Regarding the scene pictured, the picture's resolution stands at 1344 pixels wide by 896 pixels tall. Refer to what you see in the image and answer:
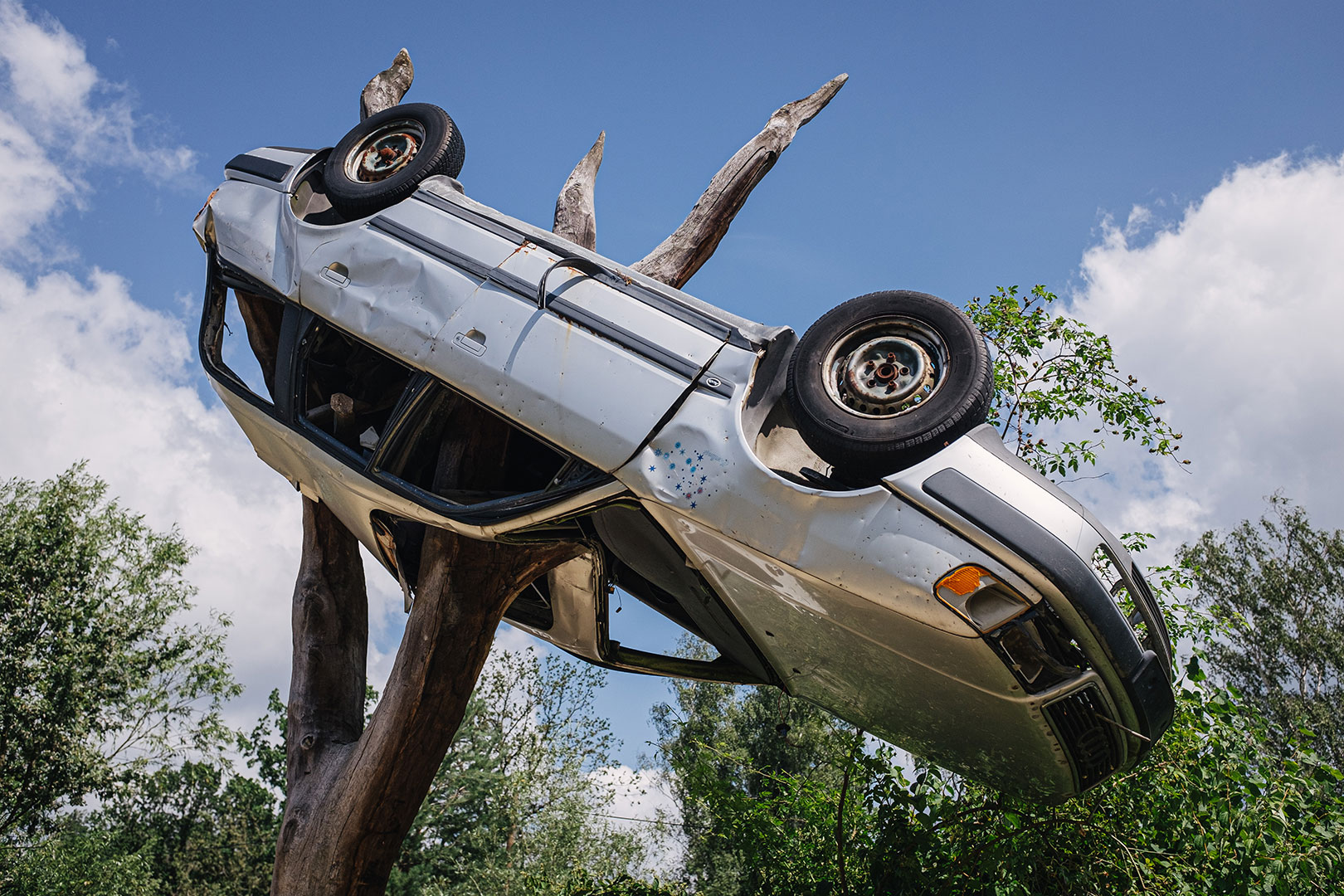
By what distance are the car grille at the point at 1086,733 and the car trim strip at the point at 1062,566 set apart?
12 cm

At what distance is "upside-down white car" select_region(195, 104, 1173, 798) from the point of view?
2986 mm

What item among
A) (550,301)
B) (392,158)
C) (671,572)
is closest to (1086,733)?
(671,572)

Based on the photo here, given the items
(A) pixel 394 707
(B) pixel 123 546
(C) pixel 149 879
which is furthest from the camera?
(B) pixel 123 546

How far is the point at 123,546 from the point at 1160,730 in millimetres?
18604

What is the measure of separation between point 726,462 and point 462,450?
6.29 ft

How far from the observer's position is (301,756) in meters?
5.27

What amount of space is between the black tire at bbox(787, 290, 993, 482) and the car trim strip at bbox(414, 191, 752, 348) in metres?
0.35

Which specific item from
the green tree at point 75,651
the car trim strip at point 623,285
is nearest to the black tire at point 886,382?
the car trim strip at point 623,285

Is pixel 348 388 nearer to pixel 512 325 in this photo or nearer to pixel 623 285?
pixel 512 325

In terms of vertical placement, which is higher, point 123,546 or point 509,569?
point 123,546

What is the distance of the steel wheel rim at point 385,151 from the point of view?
4.62 metres

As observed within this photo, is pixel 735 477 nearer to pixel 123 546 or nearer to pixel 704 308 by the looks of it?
pixel 704 308

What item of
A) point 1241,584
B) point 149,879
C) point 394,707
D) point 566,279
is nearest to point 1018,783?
point 566,279

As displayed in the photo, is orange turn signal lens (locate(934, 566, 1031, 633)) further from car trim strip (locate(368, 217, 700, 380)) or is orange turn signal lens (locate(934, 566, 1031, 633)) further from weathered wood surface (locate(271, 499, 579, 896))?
weathered wood surface (locate(271, 499, 579, 896))
